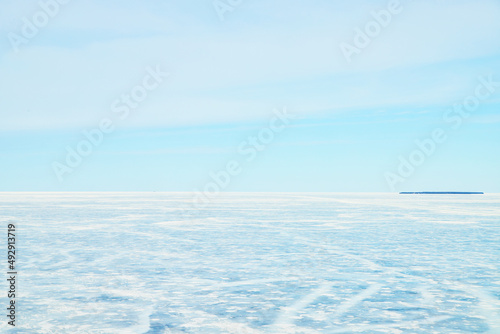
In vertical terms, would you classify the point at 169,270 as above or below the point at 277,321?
above

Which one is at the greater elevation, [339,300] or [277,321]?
[339,300]

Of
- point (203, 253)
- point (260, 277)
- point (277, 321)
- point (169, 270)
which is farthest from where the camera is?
point (203, 253)

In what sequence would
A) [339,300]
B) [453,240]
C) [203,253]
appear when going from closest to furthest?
1. [339,300]
2. [203,253]
3. [453,240]

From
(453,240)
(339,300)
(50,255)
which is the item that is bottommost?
(339,300)

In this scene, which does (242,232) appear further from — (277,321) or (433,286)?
(277,321)

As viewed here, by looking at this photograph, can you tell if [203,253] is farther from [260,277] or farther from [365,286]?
[365,286]

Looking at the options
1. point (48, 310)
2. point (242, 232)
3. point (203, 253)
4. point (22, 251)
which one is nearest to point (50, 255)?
point (22, 251)

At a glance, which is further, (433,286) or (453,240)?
(453,240)

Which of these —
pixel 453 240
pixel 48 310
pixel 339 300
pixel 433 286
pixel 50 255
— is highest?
pixel 453 240

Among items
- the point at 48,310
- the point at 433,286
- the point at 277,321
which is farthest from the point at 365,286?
the point at 48,310
